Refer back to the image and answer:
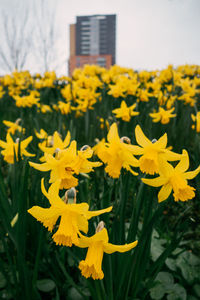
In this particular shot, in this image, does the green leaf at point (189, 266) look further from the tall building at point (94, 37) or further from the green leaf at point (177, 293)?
the tall building at point (94, 37)

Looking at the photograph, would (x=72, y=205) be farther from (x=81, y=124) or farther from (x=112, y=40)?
(x=112, y=40)

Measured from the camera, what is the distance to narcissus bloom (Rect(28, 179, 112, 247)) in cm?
64

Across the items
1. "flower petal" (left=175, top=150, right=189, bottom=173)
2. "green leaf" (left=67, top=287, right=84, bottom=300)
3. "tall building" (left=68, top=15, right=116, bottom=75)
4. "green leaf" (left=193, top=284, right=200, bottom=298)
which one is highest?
"tall building" (left=68, top=15, right=116, bottom=75)

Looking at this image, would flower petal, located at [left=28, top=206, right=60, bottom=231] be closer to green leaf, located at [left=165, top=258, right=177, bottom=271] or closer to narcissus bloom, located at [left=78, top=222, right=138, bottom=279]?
narcissus bloom, located at [left=78, top=222, right=138, bottom=279]

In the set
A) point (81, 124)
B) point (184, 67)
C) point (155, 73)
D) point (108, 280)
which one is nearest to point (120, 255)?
point (108, 280)

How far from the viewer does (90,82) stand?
131 inches

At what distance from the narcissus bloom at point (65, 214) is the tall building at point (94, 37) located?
268 feet

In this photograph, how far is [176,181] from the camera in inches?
30.5

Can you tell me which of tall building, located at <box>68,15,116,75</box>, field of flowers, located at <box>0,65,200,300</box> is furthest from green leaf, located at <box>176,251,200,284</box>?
tall building, located at <box>68,15,116,75</box>

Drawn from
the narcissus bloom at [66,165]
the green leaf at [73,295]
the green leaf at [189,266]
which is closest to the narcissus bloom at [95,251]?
the narcissus bloom at [66,165]

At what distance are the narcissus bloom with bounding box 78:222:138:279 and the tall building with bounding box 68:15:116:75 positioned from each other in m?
81.7

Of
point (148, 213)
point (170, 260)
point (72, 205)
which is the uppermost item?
point (72, 205)

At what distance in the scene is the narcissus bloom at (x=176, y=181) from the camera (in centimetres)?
77

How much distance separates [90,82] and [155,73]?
2069 millimetres
